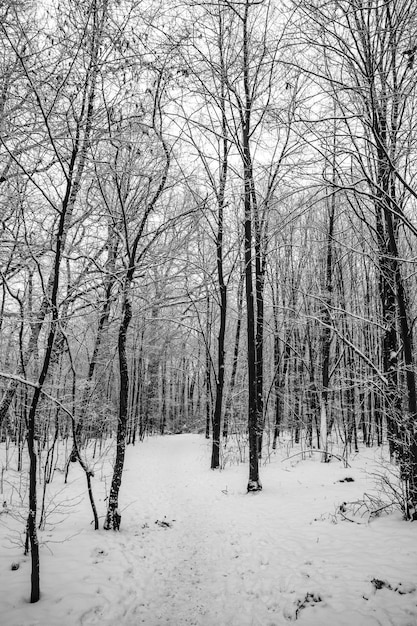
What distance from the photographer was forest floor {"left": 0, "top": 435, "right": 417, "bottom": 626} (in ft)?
11.5

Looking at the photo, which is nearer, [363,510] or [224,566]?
[224,566]

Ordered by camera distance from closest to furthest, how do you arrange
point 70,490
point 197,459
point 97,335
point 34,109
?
point 34,109 → point 70,490 → point 97,335 → point 197,459

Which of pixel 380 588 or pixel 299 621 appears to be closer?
pixel 299 621

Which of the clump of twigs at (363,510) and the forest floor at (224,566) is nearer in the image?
the forest floor at (224,566)

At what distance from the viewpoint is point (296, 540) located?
5105mm

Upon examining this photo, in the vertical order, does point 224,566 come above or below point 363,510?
below

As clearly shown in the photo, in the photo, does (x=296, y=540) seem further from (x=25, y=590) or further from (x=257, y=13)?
(x=257, y=13)

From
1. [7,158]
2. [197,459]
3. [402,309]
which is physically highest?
[7,158]

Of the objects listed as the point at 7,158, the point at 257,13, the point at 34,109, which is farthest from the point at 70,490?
the point at 257,13

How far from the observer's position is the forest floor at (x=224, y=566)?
138 inches

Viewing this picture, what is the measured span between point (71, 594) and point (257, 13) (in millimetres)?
11567

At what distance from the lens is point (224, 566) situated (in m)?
4.66

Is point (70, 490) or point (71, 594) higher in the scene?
point (71, 594)

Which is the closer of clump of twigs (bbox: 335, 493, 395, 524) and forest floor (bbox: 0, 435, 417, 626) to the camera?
forest floor (bbox: 0, 435, 417, 626)
